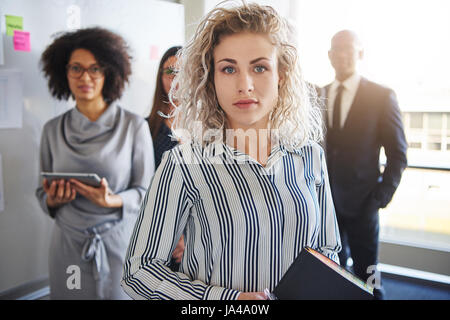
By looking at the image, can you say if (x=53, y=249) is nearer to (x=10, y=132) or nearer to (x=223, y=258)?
(x=10, y=132)

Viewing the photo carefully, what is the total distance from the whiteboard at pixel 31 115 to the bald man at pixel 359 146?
4.07 feet

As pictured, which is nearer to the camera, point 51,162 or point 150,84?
point 51,162

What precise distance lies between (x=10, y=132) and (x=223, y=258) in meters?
1.53

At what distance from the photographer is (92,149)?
192 cm

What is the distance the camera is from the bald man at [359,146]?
228cm

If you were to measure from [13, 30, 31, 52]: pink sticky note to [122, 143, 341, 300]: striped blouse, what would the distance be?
4.69 ft

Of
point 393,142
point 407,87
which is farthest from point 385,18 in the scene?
point 393,142

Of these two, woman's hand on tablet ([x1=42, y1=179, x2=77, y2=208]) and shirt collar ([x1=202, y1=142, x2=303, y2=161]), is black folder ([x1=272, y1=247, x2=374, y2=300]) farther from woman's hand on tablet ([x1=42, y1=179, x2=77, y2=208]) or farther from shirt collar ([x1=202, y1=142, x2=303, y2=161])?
woman's hand on tablet ([x1=42, y1=179, x2=77, y2=208])

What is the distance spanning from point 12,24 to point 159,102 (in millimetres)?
786

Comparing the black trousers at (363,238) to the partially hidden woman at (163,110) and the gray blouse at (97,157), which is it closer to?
the partially hidden woman at (163,110)

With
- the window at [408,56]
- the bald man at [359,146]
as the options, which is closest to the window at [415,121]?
the window at [408,56]

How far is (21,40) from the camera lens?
6.26 ft

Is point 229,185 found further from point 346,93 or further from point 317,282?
point 346,93

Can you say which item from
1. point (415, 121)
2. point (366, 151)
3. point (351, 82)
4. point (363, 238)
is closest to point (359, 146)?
point (366, 151)
